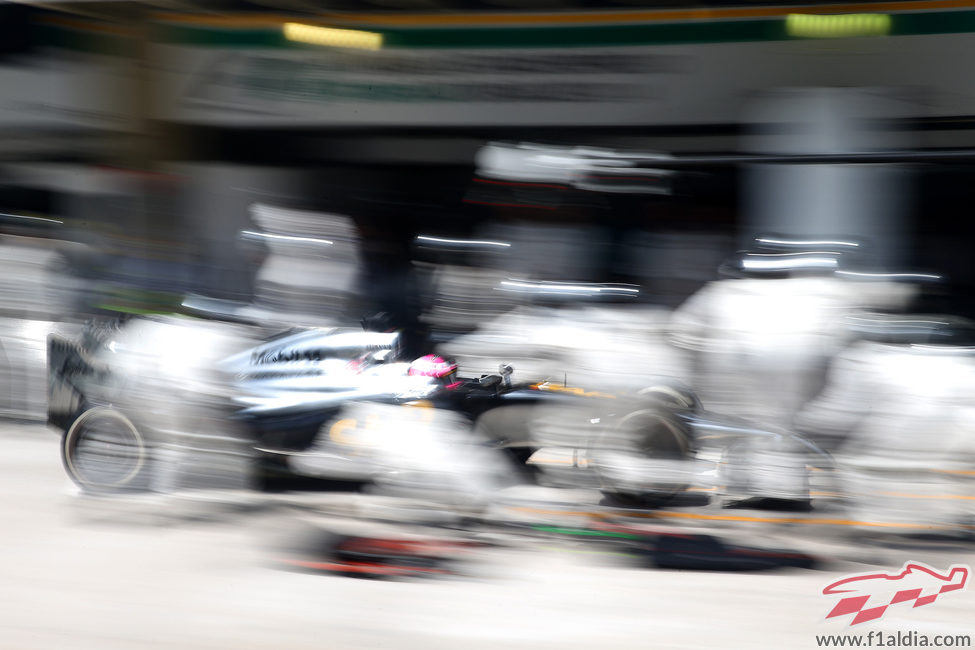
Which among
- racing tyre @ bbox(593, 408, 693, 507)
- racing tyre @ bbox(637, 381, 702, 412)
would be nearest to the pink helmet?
racing tyre @ bbox(593, 408, 693, 507)

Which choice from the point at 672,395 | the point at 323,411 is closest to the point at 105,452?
the point at 323,411

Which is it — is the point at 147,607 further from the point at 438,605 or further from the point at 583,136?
the point at 583,136

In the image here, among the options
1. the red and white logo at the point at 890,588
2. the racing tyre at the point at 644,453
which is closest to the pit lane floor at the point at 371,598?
the red and white logo at the point at 890,588

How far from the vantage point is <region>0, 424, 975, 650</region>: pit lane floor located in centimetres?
299

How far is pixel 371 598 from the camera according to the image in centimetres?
332

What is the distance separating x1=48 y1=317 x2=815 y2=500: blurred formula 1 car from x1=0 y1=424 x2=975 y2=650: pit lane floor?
0.29 metres

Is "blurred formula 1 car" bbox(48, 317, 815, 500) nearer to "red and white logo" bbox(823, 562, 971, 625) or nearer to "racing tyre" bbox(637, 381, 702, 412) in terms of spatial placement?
"racing tyre" bbox(637, 381, 702, 412)

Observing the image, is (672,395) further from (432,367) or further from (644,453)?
(432,367)

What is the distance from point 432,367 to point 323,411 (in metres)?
0.52

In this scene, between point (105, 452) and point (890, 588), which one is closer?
point (890, 588)

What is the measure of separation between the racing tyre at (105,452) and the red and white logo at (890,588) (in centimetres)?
302

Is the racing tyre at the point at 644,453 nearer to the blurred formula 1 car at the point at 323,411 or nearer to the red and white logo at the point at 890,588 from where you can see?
the blurred formula 1 car at the point at 323,411

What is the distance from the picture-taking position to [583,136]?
23.0 feet

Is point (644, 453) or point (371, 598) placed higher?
point (644, 453)
